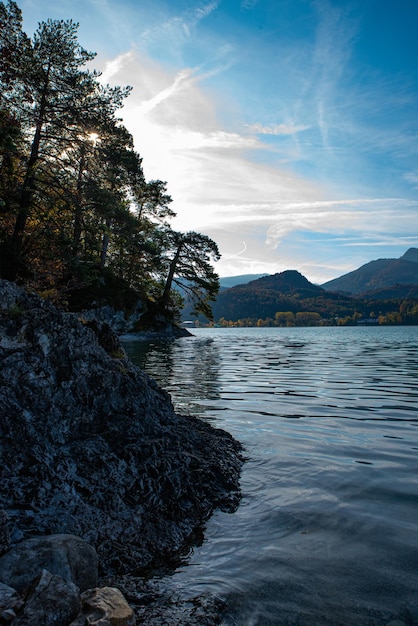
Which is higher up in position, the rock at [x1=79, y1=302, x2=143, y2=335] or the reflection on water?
the rock at [x1=79, y1=302, x2=143, y2=335]

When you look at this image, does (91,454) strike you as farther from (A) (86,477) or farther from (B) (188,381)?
(B) (188,381)

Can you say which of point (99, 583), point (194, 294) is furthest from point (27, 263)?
point (194, 294)

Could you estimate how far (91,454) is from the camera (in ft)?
15.8

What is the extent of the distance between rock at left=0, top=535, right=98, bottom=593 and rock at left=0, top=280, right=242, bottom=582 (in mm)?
370

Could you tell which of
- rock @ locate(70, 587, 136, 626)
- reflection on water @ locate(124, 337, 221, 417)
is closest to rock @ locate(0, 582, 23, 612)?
rock @ locate(70, 587, 136, 626)

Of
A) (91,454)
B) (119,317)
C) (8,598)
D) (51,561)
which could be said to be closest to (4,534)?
(51,561)

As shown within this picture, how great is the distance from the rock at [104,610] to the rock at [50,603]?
93mm

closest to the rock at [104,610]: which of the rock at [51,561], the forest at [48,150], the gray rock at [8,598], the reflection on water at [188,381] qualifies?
the rock at [51,561]

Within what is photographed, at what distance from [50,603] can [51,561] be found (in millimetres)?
592

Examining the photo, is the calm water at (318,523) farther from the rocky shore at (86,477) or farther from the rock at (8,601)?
the rock at (8,601)

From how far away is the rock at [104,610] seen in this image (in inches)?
103

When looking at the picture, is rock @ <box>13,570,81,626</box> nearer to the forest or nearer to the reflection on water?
the reflection on water

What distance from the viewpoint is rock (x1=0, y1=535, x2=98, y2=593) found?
3.02 m

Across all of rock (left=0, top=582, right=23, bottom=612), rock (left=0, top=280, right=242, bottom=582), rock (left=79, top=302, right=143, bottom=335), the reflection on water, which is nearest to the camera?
rock (left=0, top=582, right=23, bottom=612)
